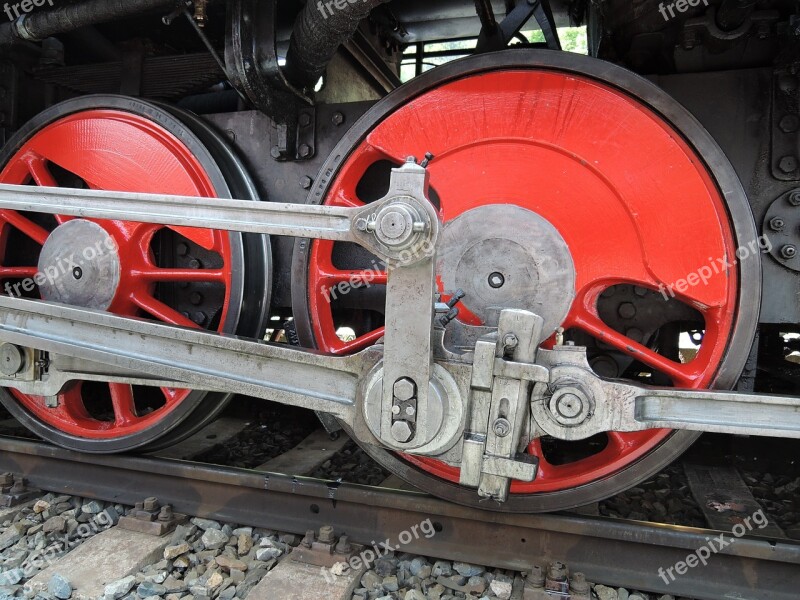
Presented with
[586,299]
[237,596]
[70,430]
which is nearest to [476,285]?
[586,299]

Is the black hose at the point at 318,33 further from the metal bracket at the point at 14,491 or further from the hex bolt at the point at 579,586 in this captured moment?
the metal bracket at the point at 14,491

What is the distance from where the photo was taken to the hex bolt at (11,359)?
1.96 meters

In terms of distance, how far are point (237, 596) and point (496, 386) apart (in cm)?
103

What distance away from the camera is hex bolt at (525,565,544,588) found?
1.65 meters

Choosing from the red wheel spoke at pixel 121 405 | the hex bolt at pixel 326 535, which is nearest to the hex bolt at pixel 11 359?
the red wheel spoke at pixel 121 405

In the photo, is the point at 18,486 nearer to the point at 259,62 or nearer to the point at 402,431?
the point at 402,431

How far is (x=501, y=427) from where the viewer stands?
53.6 inches

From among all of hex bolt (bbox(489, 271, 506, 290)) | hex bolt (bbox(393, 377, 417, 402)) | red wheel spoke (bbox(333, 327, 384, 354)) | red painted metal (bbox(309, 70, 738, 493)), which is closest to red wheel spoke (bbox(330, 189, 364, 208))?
red painted metal (bbox(309, 70, 738, 493))

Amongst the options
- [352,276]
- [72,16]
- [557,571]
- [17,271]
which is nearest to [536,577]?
[557,571]

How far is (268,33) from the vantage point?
198 centimetres

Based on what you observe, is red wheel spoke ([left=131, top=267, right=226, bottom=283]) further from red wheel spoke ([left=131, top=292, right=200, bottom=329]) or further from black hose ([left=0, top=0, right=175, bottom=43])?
black hose ([left=0, top=0, right=175, bottom=43])

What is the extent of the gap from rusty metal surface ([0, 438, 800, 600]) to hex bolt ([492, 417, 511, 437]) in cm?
56

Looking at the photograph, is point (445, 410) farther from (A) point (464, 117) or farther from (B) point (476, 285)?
(A) point (464, 117)

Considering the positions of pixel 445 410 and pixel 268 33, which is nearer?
pixel 445 410
